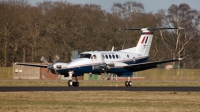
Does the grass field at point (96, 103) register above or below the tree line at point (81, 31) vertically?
below

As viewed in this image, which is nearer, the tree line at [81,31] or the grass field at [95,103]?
the grass field at [95,103]

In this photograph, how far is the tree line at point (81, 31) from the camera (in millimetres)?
82938

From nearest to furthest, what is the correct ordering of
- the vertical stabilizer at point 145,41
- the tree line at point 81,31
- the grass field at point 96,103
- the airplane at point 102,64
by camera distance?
the grass field at point 96,103
the airplane at point 102,64
the vertical stabilizer at point 145,41
the tree line at point 81,31

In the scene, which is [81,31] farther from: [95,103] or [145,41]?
[95,103]

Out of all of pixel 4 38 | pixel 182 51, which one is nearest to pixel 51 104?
→ pixel 4 38

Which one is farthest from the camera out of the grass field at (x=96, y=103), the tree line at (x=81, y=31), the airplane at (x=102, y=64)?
the tree line at (x=81, y=31)

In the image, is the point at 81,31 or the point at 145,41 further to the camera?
the point at 81,31

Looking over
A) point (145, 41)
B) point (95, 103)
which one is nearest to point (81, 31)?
point (145, 41)

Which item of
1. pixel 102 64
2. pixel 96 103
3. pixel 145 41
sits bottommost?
pixel 96 103

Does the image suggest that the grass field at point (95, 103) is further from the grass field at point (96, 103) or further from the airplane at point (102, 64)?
the airplane at point (102, 64)

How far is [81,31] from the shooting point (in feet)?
287

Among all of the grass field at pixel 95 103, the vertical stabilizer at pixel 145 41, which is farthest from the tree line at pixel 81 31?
the grass field at pixel 95 103

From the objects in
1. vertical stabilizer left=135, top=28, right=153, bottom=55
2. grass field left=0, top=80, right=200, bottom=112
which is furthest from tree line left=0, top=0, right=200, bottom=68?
grass field left=0, top=80, right=200, bottom=112

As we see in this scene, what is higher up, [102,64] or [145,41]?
[145,41]
